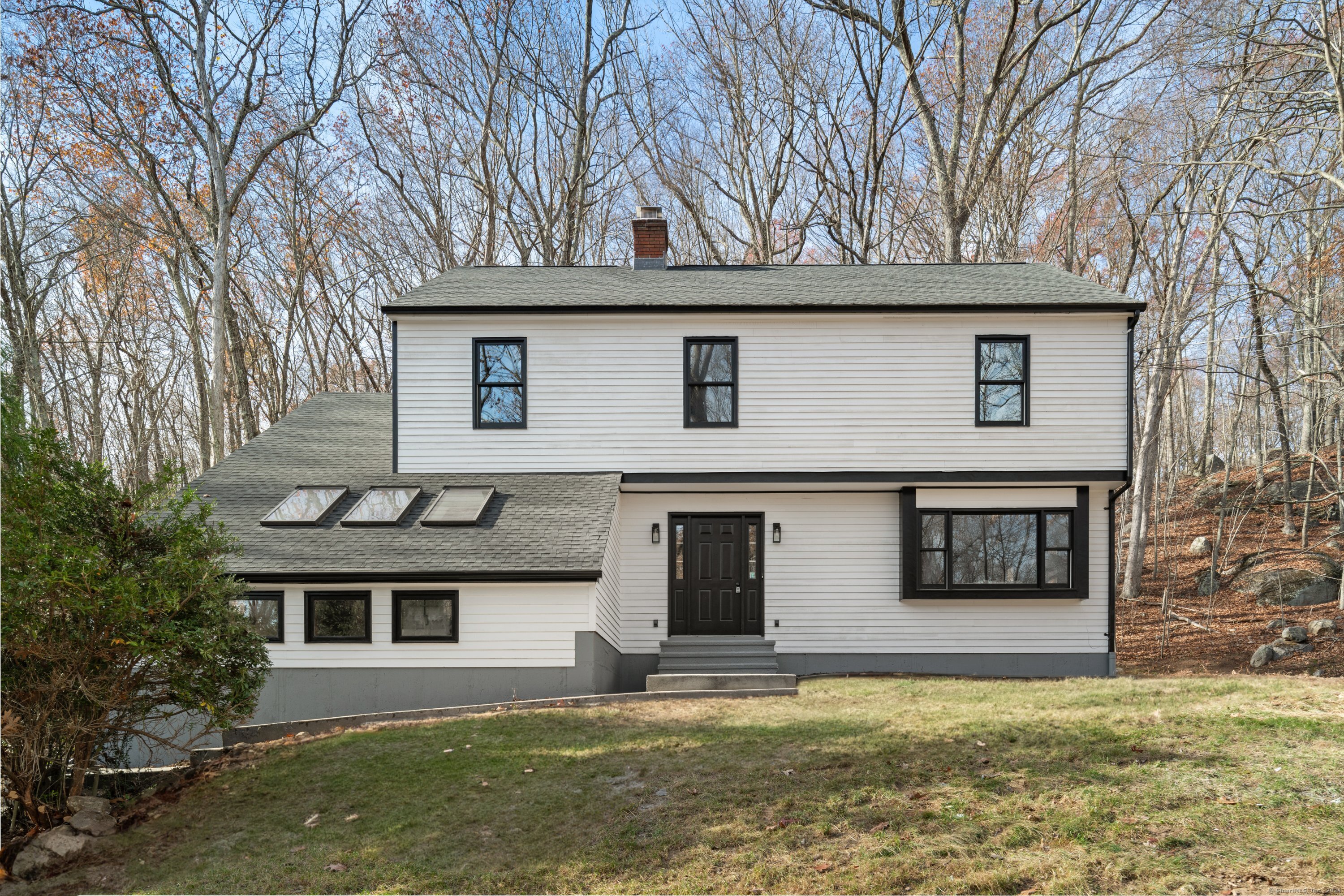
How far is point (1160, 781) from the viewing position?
638 cm

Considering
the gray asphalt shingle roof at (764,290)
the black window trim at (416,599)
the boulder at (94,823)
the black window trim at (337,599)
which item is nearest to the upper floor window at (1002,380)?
the gray asphalt shingle roof at (764,290)

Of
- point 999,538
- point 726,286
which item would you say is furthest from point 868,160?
point 999,538

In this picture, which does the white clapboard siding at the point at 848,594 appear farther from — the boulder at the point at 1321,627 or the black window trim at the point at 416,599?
the boulder at the point at 1321,627

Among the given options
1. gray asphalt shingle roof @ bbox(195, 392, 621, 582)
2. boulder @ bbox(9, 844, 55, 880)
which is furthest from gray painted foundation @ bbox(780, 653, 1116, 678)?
boulder @ bbox(9, 844, 55, 880)

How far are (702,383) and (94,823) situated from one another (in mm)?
9383

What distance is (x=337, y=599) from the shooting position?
11.7 meters

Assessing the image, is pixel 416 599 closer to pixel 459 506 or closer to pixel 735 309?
pixel 459 506

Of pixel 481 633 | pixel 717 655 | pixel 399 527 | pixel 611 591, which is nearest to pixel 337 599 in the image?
pixel 399 527

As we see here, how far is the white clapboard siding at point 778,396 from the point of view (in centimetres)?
1356

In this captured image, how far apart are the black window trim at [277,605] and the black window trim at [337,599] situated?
0.28 meters

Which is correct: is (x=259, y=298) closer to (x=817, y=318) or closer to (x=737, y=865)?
(x=817, y=318)

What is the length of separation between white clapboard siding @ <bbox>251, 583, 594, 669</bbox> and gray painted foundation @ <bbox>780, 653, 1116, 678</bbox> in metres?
4.18

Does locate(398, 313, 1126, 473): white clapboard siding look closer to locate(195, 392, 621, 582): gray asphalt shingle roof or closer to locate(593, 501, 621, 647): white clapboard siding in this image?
locate(195, 392, 621, 582): gray asphalt shingle roof

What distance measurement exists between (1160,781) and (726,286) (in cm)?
1032
